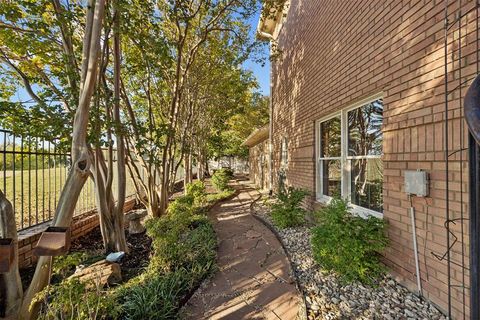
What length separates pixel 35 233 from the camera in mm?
3904

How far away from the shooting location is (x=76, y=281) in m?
2.24

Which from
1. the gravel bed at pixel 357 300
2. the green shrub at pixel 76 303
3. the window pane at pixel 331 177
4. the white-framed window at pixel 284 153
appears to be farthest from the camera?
the white-framed window at pixel 284 153

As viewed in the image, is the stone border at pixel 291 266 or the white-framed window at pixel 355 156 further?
the white-framed window at pixel 355 156

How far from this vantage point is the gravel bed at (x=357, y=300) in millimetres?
2301

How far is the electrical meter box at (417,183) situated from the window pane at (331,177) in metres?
1.74

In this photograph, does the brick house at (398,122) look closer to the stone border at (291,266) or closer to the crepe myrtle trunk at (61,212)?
the stone border at (291,266)

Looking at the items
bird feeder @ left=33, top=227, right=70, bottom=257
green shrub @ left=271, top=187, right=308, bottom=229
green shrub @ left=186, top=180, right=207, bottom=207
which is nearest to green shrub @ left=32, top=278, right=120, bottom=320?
bird feeder @ left=33, top=227, right=70, bottom=257

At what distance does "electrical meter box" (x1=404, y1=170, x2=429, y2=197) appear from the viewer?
2.37m

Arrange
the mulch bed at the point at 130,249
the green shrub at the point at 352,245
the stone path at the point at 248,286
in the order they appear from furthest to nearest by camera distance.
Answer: the mulch bed at the point at 130,249
the green shrub at the point at 352,245
the stone path at the point at 248,286

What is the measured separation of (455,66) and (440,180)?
3.42 ft

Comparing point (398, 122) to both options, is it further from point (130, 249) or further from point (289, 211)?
point (130, 249)

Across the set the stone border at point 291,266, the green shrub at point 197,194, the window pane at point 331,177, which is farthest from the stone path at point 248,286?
the green shrub at point 197,194

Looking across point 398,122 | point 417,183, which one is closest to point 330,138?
point 398,122

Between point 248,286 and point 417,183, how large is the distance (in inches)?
87.9
